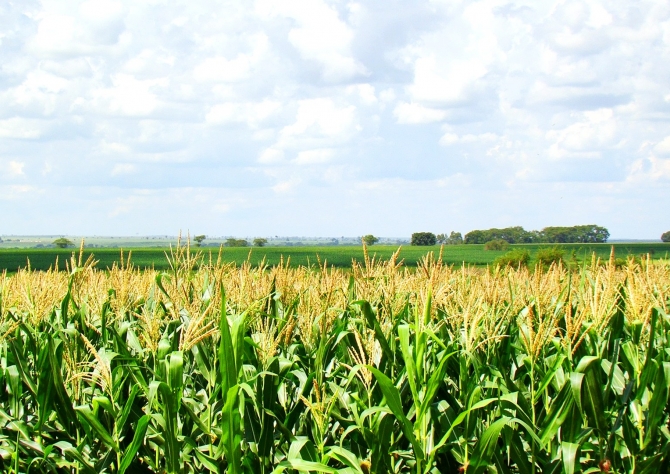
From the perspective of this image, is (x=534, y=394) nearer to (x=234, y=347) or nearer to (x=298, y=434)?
(x=298, y=434)

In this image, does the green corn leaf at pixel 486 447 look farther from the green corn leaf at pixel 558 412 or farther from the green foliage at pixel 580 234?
the green foliage at pixel 580 234

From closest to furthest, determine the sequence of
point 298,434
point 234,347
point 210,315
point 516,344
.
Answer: point 234,347
point 298,434
point 210,315
point 516,344

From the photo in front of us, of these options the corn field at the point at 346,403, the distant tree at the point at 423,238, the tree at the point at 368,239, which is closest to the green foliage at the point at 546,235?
the distant tree at the point at 423,238

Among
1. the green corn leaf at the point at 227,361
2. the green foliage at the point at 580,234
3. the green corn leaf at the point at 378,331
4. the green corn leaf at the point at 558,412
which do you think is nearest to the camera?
the green corn leaf at the point at 227,361

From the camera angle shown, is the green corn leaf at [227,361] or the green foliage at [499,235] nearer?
the green corn leaf at [227,361]

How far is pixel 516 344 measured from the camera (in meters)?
4.83

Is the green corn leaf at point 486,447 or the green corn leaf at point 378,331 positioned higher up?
the green corn leaf at point 378,331

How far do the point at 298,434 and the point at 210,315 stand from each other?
1056mm

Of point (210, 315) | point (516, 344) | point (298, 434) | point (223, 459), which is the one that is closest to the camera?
point (223, 459)

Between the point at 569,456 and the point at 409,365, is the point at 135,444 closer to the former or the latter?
the point at 409,365

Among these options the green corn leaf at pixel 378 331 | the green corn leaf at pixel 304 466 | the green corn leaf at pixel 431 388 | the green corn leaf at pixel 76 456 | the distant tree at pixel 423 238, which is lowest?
the green corn leaf at pixel 76 456

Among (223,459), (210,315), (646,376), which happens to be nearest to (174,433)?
(223,459)

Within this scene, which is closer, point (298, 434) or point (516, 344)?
point (298, 434)

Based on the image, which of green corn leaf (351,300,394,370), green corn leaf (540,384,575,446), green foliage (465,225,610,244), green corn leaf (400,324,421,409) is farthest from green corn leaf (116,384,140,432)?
green foliage (465,225,610,244)
